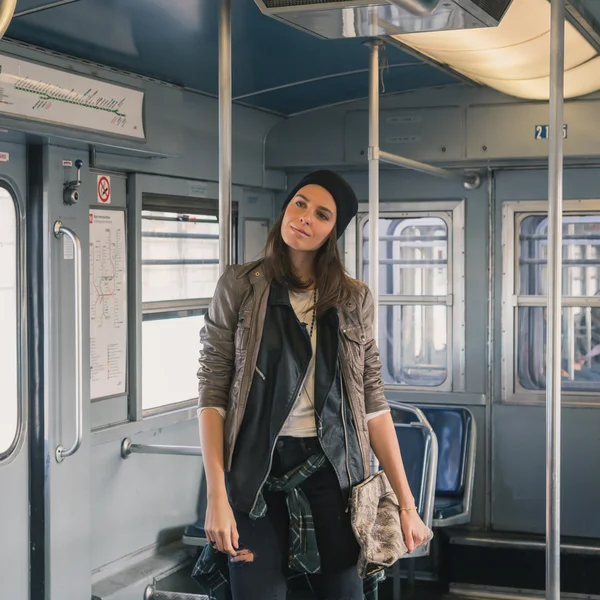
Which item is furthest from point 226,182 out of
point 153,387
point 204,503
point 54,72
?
point 204,503

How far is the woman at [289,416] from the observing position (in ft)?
7.63

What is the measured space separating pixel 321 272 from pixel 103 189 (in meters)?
2.00

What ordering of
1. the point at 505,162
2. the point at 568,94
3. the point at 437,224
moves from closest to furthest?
1. the point at 568,94
2. the point at 505,162
3. the point at 437,224

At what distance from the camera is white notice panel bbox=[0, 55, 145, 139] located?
333 cm

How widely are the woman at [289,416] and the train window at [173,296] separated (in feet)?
7.27

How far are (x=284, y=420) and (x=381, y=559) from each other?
0.45 metres

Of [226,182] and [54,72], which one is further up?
[54,72]

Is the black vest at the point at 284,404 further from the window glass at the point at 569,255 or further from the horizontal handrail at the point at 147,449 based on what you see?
the window glass at the point at 569,255

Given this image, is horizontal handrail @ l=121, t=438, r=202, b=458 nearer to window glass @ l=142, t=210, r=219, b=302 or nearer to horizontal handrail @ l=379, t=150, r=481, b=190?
window glass @ l=142, t=210, r=219, b=302

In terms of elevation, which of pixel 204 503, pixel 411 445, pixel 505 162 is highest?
pixel 505 162

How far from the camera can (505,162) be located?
17.7 ft

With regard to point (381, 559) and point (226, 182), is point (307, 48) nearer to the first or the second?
point (226, 182)

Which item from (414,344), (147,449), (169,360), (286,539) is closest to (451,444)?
(414,344)

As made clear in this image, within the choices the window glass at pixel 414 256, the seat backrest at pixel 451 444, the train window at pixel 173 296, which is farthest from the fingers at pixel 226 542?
the window glass at pixel 414 256
